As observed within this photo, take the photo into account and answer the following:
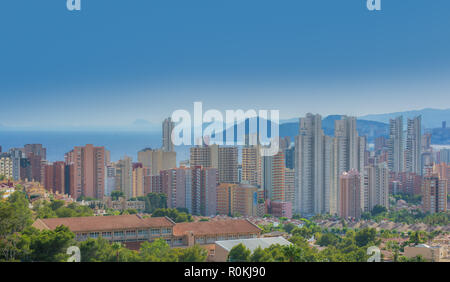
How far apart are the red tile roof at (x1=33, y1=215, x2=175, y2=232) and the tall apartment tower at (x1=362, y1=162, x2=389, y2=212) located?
122 inches

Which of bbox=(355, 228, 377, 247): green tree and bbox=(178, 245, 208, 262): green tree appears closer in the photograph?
bbox=(178, 245, 208, 262): green tree

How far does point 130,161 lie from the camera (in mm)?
5414

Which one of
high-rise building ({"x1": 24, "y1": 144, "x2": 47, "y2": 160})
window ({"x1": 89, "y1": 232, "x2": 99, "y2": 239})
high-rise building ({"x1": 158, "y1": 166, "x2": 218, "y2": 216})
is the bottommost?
window ({"x1": 89, "y1": 232, "x2": 99, "y2": 239})

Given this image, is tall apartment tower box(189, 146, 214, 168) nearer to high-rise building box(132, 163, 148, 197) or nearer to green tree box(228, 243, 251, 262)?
high-rise building box(132, 163, 148, 197)

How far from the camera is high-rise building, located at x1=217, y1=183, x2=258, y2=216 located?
521cm

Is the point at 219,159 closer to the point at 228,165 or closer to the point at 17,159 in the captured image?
the point at 228,165

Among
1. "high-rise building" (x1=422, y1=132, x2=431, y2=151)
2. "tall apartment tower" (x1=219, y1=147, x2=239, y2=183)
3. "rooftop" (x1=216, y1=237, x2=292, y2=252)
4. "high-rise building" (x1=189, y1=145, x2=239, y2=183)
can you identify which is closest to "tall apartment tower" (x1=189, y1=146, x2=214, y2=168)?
"high-rise building" (x1=189, y1=145, x2=239, y2=183)

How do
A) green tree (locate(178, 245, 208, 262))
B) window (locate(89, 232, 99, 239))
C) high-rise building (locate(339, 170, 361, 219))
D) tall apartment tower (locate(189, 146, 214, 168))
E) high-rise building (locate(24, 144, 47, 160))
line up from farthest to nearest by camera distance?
high-rise building (locate(339, 170, 361, 219)), tall apartment tower (locate(189, 146, 214, 168)), high-rise building (locate(24, 144, 47, 160)), window (locate(89, 232, 99, 239)), green tree (locate(178, 245, 208, 262))

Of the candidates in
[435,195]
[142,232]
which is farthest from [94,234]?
[435,195]

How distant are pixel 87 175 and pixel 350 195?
330 cm

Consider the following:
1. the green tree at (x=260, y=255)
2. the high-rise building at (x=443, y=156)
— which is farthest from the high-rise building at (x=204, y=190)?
the high-rise building at (x=443, y=156)
